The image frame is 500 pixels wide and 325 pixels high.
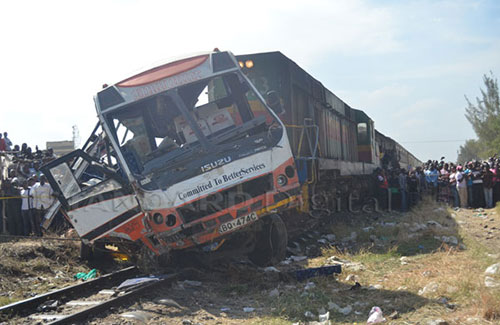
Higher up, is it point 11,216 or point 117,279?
point 11,216

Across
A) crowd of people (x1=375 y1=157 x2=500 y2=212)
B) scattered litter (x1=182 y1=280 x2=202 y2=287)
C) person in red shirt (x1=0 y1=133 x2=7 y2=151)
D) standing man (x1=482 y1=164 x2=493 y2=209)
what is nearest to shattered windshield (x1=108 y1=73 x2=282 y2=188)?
scattered litter (x1=182 y1=280 x2=202 y2=287)

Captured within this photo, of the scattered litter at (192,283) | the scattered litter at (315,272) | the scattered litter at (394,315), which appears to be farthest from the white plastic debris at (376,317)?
the scattered litter at (192,283)

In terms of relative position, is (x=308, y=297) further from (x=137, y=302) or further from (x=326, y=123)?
(x=326, y=123)

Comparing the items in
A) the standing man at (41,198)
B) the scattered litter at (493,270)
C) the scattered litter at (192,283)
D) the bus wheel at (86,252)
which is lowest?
the scattered litter at (192,283)

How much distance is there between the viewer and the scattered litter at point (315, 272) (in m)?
6.62

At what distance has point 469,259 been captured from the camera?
723 centimetres

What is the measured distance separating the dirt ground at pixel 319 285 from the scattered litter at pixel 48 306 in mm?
758

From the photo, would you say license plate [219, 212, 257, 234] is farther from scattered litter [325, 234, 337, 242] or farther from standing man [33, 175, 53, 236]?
standing man [33, 175, 53, 236]

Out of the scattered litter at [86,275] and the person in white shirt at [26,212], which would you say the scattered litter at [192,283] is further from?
the person in white shirt at [26,212]

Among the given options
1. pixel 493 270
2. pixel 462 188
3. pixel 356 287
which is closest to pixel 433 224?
pixel 462 188

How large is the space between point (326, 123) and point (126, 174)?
821 cm

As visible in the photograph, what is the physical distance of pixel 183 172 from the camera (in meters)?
6.18

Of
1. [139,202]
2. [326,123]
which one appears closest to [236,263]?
[139,202]

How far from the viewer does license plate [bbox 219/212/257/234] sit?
6.33 meters
